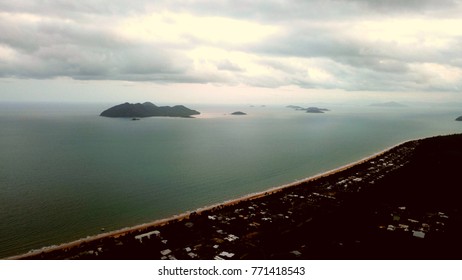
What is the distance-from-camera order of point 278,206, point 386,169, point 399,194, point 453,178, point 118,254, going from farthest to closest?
point 386,169 → point 453,178 → point 399,194 → point 278,206 → point 118,254

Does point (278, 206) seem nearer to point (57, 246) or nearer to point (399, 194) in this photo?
point (399, 194)

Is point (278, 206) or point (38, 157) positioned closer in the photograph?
point (278, 206)

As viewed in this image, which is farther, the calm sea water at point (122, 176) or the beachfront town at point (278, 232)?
the calm sea water at point (122, 176)

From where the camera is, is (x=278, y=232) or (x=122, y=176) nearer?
(x=278, y=232)

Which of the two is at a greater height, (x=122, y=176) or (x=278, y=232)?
(x=122, y=176)

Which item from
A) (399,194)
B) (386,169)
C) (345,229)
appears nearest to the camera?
(345,229)

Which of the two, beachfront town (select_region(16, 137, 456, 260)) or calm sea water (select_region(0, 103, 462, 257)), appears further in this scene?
calm sea water (select_region(0, 103, 462, 257))

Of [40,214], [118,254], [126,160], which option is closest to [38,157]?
[126,160]
